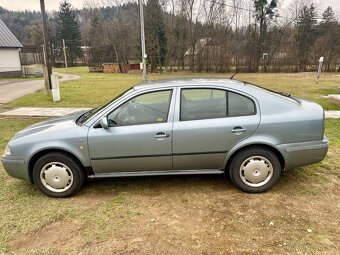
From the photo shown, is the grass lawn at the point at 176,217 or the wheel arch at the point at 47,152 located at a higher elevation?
the wheel arch at the point at 47,152

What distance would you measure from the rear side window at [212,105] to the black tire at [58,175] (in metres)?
1.59

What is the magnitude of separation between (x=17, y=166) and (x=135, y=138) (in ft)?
5.39

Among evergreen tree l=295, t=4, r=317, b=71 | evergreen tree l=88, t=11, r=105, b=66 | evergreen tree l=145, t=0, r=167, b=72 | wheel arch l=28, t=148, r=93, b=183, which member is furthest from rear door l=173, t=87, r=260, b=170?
evergreen tree l=88, t=11, r=105, b=66

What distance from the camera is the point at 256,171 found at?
382cm

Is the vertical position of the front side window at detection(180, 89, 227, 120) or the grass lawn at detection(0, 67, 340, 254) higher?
the front side window at detection(180, 89, 227, 120)

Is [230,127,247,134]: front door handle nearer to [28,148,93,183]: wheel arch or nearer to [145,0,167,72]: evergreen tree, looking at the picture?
[28,148,93,183]: wheel arch

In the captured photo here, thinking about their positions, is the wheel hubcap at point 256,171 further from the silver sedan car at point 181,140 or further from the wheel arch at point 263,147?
the wheel arch at point 263,147

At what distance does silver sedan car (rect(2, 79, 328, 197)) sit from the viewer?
371 centimetres

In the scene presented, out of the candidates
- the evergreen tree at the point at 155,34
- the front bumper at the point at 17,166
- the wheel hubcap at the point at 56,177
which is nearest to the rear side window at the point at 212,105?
the wheel hubcap at the point at 56,177

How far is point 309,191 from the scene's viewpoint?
3.93 meters

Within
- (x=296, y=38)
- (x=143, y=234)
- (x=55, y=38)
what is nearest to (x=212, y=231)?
(x=143, y=234)

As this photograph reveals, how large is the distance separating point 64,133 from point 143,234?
168 centimetres

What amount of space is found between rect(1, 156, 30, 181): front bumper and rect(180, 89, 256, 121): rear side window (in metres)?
2.19

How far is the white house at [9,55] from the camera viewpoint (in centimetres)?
2789
